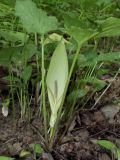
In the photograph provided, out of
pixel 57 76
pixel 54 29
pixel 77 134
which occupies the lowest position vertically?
pixel 77 134

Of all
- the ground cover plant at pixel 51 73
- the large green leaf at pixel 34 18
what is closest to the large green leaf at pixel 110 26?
the ground cover plant at pixel 51 73

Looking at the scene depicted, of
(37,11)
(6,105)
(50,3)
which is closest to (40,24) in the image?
(37,11)

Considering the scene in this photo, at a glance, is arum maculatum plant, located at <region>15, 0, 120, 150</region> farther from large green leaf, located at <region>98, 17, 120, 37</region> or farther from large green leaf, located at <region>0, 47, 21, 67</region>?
large green leaf, located at <region>0, 47, 21, 67</region>

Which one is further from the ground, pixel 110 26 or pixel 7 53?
pixel 110 26

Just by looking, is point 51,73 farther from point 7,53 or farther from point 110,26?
point 110,26

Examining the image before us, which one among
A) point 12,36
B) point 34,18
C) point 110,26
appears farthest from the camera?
point 12,36

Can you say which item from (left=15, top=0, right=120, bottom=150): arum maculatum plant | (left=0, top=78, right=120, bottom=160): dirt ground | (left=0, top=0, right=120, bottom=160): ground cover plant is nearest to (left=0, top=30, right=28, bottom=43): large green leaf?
(left=0, top=0, right=120, bottom=160): ground cover plant

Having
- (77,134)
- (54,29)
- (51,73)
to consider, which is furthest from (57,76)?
(77,134)

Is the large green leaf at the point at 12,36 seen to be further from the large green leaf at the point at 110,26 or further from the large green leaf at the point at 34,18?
the large green leaf at the point at 110,26
